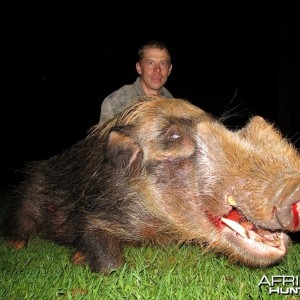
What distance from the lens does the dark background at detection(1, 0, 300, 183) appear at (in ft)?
59.1

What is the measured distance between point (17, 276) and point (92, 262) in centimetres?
59

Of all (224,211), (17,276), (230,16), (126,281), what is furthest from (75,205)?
(230,16)

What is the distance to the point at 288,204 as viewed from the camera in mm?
2275

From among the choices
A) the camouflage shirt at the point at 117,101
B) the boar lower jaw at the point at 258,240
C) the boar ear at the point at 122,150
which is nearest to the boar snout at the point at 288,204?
the boar lower jaw at the point at 258,240

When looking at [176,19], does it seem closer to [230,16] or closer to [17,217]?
[230,16]

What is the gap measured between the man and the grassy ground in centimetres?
199

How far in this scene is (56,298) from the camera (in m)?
2.89

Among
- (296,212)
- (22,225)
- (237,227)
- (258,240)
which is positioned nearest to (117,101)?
(22,225)

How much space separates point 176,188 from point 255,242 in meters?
0.67

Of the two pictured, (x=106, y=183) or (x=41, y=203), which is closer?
(x=106, y=183)

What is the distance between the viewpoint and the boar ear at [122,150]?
3.38 metres

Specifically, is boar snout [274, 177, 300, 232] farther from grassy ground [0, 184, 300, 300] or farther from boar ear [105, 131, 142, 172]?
boar ear [105, 131, 142, 172]

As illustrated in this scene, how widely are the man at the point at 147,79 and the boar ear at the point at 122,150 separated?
1913mm

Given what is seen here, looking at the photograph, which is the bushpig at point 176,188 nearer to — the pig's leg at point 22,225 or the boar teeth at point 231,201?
the boar teeth at point 231,201
